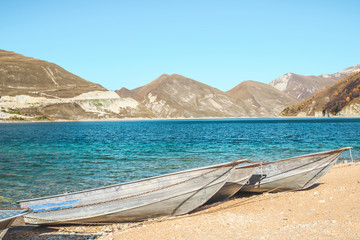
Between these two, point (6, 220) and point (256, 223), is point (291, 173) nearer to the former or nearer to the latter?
point (256, 223)

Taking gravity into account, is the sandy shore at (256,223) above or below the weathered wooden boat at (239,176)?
below

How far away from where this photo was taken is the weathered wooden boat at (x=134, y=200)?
10992mm

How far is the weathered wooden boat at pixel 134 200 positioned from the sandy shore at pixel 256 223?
48cm

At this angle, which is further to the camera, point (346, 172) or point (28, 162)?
point (28, 162)

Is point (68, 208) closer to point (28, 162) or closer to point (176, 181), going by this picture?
point (176, 181)

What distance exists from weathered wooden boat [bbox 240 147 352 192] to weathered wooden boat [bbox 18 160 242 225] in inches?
142

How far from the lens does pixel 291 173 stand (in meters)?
14.1

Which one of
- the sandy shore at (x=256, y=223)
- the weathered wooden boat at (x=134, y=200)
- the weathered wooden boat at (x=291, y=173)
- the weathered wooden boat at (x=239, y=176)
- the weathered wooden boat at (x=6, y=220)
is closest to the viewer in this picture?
the weathered wooden boat at (x=6, y=220)

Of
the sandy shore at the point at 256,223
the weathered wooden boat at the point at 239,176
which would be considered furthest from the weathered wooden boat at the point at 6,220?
the weathered wooden boat at the point at 239,176

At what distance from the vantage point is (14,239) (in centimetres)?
1070

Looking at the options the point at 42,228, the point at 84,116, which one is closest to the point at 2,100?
the point at 84,116

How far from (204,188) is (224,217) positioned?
130 cm

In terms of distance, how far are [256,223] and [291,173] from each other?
190 inches

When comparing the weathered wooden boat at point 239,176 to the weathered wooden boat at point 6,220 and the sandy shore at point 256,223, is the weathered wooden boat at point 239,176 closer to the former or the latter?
the sandy shore at point 256,223
